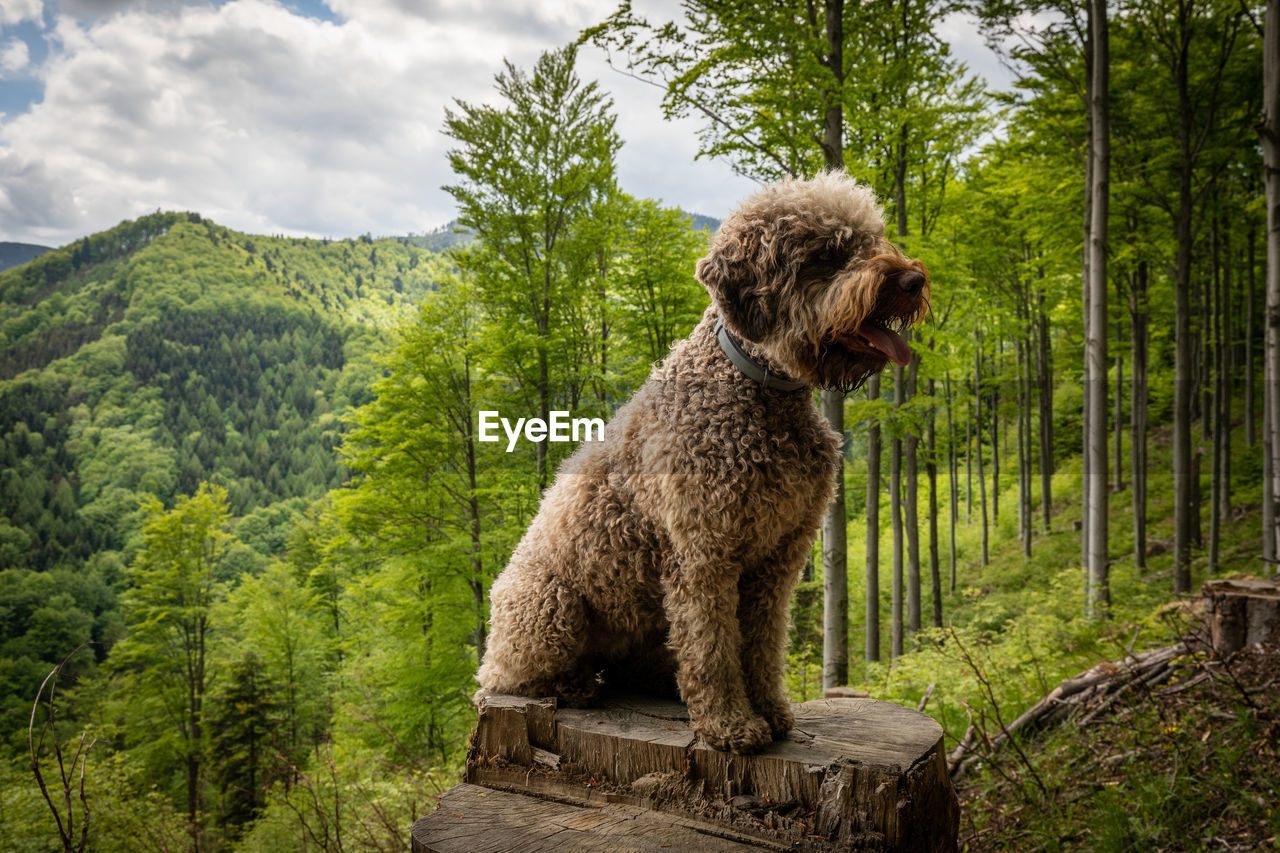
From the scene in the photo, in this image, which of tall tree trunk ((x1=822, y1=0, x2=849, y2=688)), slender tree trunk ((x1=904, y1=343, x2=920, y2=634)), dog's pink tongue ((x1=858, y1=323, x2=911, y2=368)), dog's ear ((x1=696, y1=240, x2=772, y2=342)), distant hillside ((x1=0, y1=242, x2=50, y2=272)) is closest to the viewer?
dog's pink tongue ((x1=858, y1=323, x2=911, y2=368))

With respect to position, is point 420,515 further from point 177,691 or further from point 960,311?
point 177,691

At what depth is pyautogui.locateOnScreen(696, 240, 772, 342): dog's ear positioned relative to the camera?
2143 millimetres

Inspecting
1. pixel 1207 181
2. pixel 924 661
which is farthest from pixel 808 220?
pixel 1207 181

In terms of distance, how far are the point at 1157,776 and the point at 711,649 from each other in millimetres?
2632

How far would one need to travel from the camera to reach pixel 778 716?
7.73 ft

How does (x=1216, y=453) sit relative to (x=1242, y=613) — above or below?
above

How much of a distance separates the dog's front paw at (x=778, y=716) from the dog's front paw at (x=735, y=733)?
117 millimetres

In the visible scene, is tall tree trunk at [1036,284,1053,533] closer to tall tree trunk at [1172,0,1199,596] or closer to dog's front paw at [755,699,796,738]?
tall tree trunk at [1172,0,1199,596]

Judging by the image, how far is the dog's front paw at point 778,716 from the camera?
2.35m

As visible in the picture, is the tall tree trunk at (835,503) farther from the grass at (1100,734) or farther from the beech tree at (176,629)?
the beech tree at (176,629)

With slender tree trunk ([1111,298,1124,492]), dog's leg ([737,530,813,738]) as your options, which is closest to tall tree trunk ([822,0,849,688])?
dog's leg ([737,530,813,738])

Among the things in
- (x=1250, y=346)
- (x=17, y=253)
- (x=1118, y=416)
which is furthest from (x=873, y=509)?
(x=17, y=253)

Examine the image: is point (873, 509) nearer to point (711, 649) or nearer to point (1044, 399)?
point (711, 649)

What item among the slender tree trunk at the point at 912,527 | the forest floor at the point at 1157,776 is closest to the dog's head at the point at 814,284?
the forest floor at the point at 1157,776
